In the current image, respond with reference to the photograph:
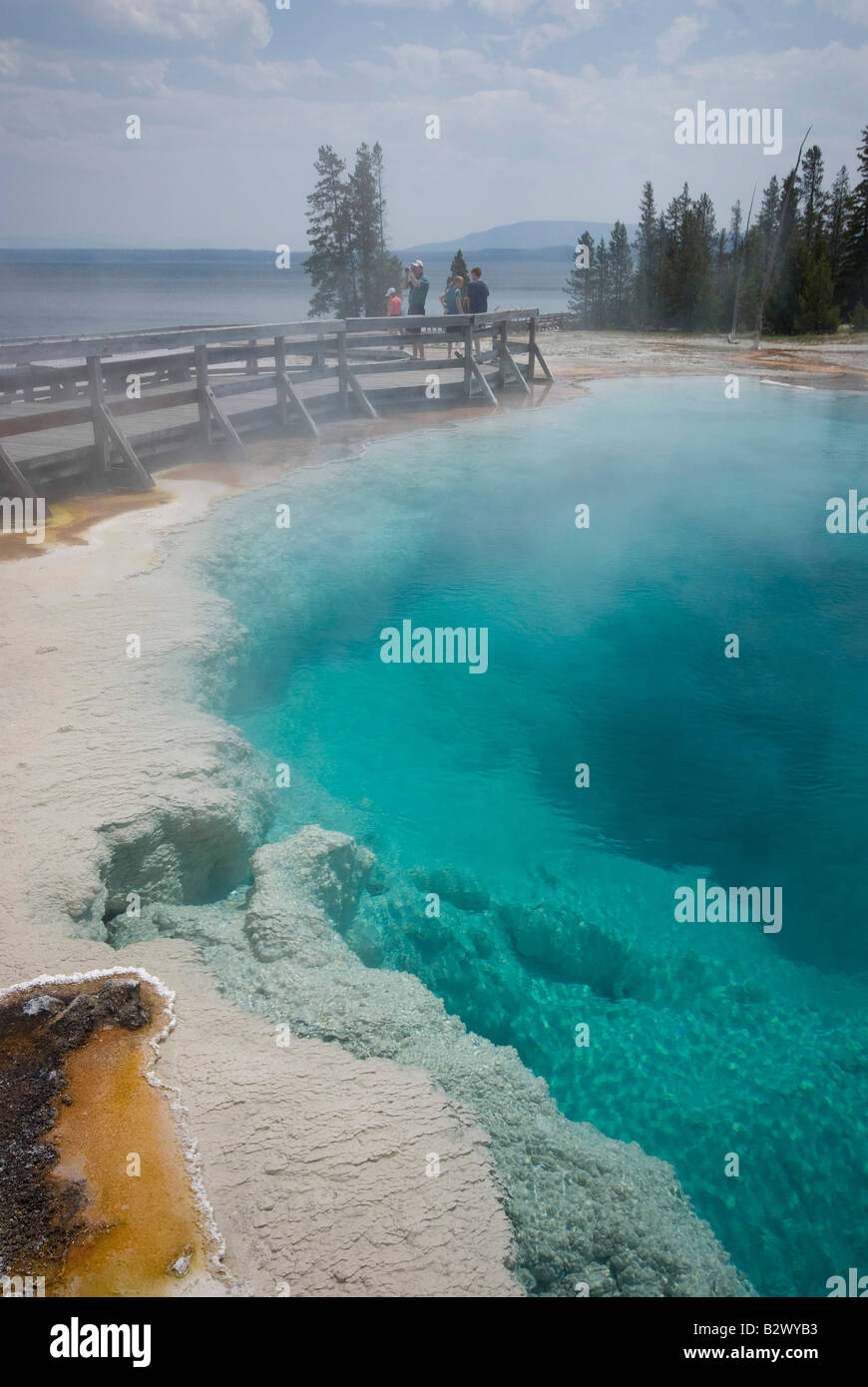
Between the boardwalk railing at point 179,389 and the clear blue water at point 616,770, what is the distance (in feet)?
6.46

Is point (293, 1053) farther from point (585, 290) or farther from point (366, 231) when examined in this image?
point (585, 290)

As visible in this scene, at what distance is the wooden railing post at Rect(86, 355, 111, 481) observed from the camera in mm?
9875

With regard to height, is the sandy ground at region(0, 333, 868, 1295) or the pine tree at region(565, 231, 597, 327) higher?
the pine tree at region(565, 231, 597, 327)

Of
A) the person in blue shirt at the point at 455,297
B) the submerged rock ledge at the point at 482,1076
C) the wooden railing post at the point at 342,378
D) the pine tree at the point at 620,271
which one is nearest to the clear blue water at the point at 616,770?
the submerged rock ledge at the point at 482,1076

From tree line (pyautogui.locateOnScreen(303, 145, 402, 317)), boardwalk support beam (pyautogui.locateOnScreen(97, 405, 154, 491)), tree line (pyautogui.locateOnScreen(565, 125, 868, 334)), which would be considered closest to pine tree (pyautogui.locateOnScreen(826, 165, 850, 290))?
tree line (pyautogui.locateOnScreen(565, 125, 868, 334))

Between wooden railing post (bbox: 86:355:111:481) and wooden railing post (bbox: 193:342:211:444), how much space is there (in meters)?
1.68

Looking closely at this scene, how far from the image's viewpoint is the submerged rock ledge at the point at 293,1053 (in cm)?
271

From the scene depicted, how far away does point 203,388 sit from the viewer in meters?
11.9

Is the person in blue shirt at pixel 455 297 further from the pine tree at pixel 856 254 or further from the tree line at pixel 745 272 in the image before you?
the pine tree at pixel 856 254

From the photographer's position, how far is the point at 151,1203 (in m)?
2.67

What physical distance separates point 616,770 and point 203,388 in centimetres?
815

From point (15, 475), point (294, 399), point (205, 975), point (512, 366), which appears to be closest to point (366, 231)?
point (512, 366)

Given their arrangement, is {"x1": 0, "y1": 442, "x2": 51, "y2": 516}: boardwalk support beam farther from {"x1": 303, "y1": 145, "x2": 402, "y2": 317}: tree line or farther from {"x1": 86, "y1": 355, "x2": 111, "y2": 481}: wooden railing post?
{"x1": 303, "y1": 145, "x2": 402, "y2": 317}: tree line

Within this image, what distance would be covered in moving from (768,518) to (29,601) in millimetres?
8914
